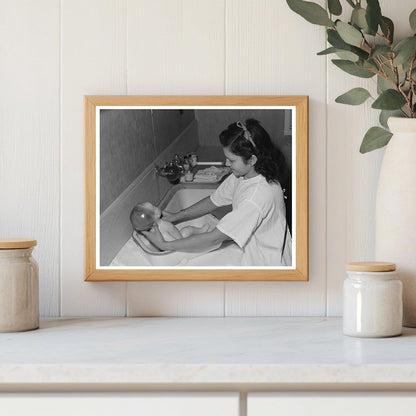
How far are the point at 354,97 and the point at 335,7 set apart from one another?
0.19 meters

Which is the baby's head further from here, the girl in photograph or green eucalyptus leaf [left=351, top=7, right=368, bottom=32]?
green eucalyptus leaf [left=351, top=7, right=368, bottom=32]

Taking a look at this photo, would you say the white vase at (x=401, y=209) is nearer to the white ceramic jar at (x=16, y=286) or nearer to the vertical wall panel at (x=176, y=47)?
the vertical wall panel at (x=176, y=47)

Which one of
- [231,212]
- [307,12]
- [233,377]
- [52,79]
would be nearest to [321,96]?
[307,12]

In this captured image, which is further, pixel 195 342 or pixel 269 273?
pixel 269 273

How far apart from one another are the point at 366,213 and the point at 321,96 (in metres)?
0.28

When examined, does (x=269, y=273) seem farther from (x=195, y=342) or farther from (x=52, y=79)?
(x=52, y=79)

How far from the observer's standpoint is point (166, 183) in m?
1.42

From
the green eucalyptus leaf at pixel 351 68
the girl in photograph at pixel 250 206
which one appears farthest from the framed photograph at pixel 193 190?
the green eucalyptus leaf at pixel 351 68

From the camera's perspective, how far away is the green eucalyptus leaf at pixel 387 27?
1373 mm

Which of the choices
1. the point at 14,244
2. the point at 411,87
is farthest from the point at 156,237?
the point at 411,87

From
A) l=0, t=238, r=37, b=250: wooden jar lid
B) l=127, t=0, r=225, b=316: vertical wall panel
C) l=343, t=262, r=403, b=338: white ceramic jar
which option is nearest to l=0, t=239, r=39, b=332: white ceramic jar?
l=0, t=238, r=37, b=250: wooden jar lid

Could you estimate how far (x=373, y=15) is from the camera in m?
1.32

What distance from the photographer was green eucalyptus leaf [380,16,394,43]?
137 centimetres

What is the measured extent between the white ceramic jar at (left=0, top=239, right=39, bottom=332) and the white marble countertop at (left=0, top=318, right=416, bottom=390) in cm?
3
